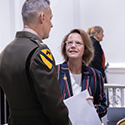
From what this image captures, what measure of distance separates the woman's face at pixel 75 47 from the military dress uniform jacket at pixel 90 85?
0.12 meters

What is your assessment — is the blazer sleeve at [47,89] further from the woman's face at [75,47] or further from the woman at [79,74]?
the woman's face at [75,47]

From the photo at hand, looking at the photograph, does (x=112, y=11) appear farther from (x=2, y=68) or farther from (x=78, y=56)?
(x=2, y=68)

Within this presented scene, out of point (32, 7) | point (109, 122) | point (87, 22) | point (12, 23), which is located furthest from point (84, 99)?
point (87, 22)

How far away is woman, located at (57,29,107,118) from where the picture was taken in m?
2.02

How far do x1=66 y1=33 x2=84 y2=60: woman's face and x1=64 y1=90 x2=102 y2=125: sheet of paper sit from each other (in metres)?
0.43

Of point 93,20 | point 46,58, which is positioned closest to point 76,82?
point 46,58

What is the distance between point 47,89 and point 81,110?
0.53 m

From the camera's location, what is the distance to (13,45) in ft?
4.50

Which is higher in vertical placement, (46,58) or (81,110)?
(46,58)

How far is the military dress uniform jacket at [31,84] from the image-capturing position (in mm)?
1267

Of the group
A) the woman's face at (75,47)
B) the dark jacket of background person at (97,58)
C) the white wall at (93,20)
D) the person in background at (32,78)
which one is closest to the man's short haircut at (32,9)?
the person in background at (32,78)

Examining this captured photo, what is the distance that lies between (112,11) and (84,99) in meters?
5.22

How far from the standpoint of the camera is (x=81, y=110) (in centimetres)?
172

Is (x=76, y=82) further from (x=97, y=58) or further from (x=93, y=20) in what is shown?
(x=93, y=20)
